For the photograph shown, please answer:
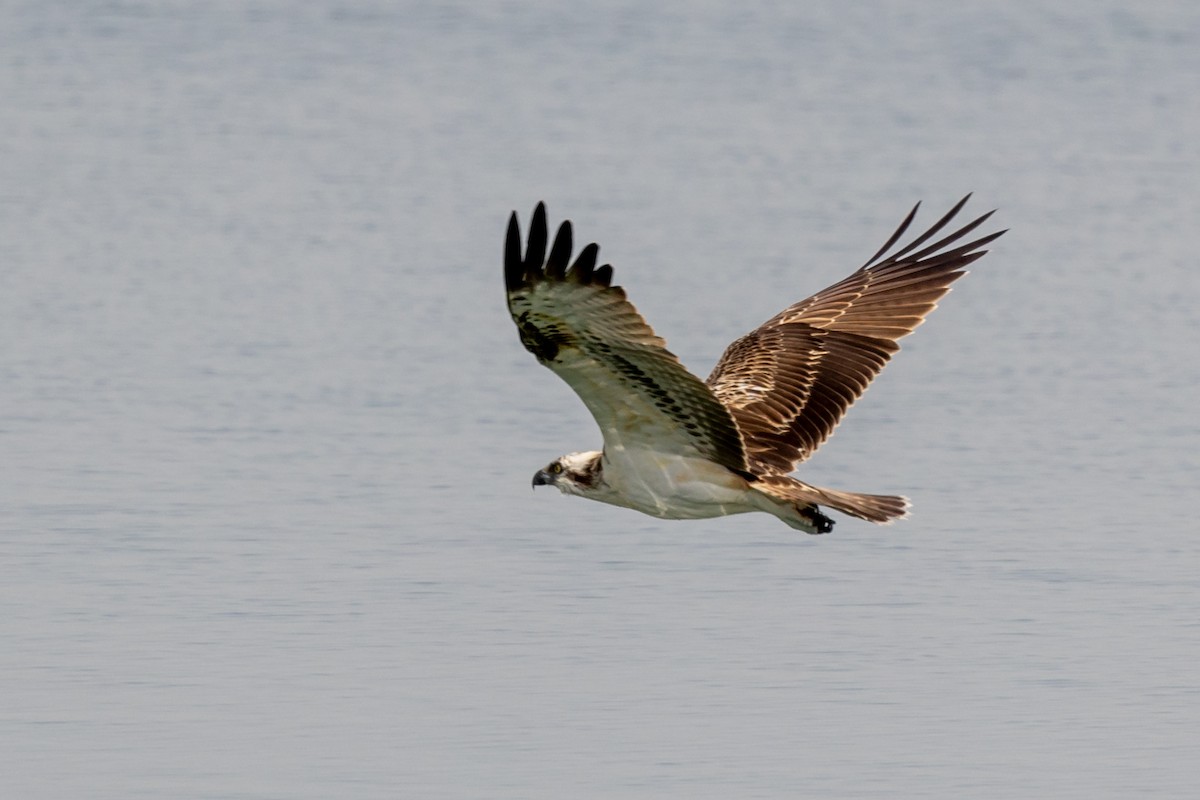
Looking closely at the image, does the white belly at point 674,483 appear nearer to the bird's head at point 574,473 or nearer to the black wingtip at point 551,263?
the bird's head at point 574,473

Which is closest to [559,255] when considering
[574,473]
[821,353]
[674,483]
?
[674,483]

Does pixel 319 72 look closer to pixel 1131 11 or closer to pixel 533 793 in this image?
pixel 1131 11

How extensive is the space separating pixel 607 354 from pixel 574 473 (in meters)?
1.34

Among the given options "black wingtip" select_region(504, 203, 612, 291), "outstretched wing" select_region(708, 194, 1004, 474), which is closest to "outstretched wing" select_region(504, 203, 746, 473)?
"black wingtip" select_region(504, 203, 612, 291)

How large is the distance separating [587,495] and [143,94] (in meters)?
14.4

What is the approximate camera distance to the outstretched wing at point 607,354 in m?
7.55

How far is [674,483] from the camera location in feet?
29.7

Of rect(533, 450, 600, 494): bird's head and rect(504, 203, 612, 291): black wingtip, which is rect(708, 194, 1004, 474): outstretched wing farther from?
rect(504, 203, 612, 291): black wingtip

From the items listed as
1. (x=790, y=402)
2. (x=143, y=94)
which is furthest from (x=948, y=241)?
(x=143, y=94)

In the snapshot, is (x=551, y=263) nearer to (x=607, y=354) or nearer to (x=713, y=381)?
(x=607, y=354)

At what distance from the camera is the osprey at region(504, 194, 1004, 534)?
7.68 metres

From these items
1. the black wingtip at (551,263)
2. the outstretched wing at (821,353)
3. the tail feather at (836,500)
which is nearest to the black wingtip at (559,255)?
the black wingtip at (551,263)

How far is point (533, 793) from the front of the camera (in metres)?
7.95

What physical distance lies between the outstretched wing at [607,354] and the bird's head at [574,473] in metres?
0.25
